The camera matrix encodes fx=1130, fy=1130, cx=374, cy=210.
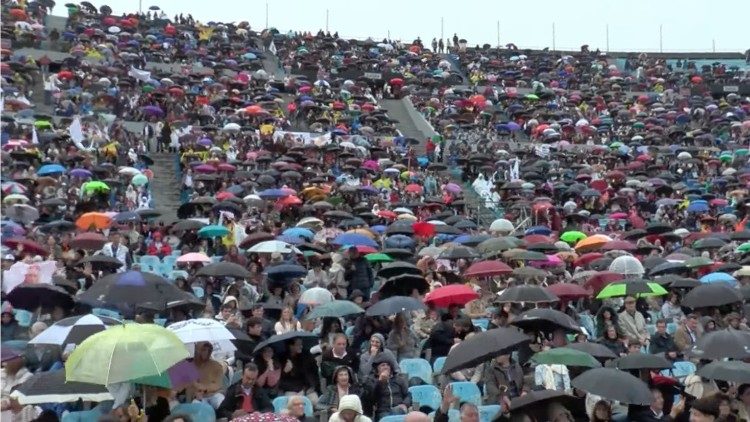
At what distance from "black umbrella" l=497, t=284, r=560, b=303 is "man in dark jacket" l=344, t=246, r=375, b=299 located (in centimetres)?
Result: 304

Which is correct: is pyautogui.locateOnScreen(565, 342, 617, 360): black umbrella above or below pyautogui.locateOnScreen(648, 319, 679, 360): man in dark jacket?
above

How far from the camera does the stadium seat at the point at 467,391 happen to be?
35.6ft

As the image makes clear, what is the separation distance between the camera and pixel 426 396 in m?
11.3

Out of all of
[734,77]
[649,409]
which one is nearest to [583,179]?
[649,409]

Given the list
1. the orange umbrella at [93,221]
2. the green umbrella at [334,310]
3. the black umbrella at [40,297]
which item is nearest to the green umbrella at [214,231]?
the orange umbrella at [93,221]

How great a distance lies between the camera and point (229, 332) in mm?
11125

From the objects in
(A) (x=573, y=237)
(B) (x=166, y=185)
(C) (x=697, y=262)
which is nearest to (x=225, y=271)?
(C) (x=697, y=262)

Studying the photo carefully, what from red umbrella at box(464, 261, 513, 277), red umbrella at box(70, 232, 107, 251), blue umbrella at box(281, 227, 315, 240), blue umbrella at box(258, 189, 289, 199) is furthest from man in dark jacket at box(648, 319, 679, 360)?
blue umbrella at box(258, 189, 289, 199)

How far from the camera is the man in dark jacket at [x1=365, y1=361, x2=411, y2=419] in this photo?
35.4 ft

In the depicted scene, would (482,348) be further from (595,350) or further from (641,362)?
A: (641,362)

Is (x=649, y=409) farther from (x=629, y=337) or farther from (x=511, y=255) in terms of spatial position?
(x=511, y=255)

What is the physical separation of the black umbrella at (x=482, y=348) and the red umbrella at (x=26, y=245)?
26.8 ft

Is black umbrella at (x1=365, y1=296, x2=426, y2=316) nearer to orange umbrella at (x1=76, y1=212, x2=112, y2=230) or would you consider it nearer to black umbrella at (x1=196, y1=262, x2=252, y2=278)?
black umbrella at (x1=196, y1=262, x2=252, y2=278)

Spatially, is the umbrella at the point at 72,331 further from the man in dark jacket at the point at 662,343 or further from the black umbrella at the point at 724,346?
the man in dark jacket at the point at 662,343
